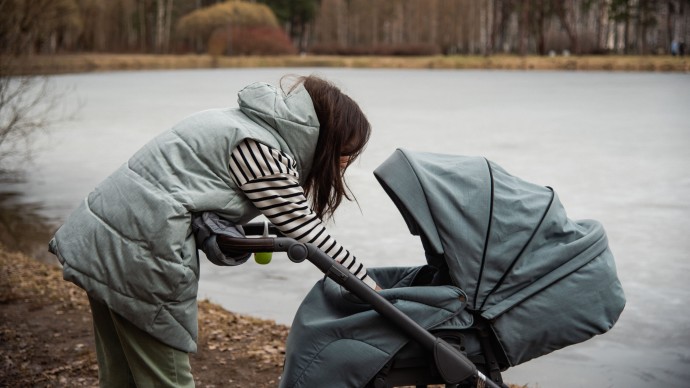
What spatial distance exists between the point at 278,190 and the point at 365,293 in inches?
13.8

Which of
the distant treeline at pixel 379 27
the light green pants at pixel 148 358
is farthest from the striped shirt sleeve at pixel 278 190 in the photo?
the distant treeline at pixel 379 27

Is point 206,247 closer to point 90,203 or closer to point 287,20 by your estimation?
point 90,203

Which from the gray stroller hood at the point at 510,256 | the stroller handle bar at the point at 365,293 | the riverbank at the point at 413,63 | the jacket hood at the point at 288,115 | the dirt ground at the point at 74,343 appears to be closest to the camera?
the stroller handle bar at the point at 365,293

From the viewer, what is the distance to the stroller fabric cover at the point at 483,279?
7.65 feet

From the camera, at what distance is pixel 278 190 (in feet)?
7.32

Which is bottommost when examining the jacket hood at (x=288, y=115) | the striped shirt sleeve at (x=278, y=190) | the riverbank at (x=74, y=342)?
the riverbank at (x=74, y=342)

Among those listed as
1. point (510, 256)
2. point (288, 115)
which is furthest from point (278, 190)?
point (510, 256)

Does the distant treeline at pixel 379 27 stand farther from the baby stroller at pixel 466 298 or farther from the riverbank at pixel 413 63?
the baby stroller at pixel 466 298

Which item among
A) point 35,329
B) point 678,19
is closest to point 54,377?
point 35,329

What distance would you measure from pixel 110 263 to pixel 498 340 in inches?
42.2

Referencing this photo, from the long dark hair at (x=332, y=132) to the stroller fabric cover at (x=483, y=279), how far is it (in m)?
0.13

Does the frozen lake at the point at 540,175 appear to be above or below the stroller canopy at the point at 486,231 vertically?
below

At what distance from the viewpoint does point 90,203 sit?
234cm

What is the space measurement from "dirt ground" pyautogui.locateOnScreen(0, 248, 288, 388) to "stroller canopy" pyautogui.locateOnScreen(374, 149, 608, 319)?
1445mm
